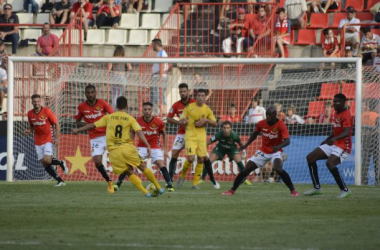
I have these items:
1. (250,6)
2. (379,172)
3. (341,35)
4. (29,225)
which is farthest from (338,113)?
(250,6)

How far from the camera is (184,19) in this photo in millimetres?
27469

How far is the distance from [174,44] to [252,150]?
6147mm

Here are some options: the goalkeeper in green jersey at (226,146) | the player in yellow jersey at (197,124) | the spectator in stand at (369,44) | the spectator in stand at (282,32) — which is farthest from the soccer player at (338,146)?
the spectator in stand at (282,32)

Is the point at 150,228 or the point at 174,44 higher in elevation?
the point at 174,44

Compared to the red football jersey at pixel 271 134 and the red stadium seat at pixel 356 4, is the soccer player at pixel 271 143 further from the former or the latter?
the red stadium seat at pixel 356 4

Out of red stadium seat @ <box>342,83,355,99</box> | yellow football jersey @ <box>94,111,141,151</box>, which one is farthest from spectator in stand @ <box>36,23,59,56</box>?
yellow football jersey @ <box>94,111,141,151</box>

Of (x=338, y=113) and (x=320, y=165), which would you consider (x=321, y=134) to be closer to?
(x=320, y=165)

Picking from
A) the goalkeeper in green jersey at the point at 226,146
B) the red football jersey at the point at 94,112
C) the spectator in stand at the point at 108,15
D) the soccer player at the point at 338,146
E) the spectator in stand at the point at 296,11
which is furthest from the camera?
the spectator in stand at the point at 108,15

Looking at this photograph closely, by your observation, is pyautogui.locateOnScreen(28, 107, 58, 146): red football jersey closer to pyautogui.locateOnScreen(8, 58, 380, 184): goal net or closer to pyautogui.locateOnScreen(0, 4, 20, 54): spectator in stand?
pyautogui.locateOnScreen(8, 58, 380, 184): goal net

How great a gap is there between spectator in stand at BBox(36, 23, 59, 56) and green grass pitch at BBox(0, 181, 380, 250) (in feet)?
36.9

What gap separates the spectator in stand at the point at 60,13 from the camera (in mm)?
29141

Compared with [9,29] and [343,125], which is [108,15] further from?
[343,125]

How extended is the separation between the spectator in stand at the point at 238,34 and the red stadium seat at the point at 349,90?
4.99 m

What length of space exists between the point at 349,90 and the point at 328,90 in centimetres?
58
